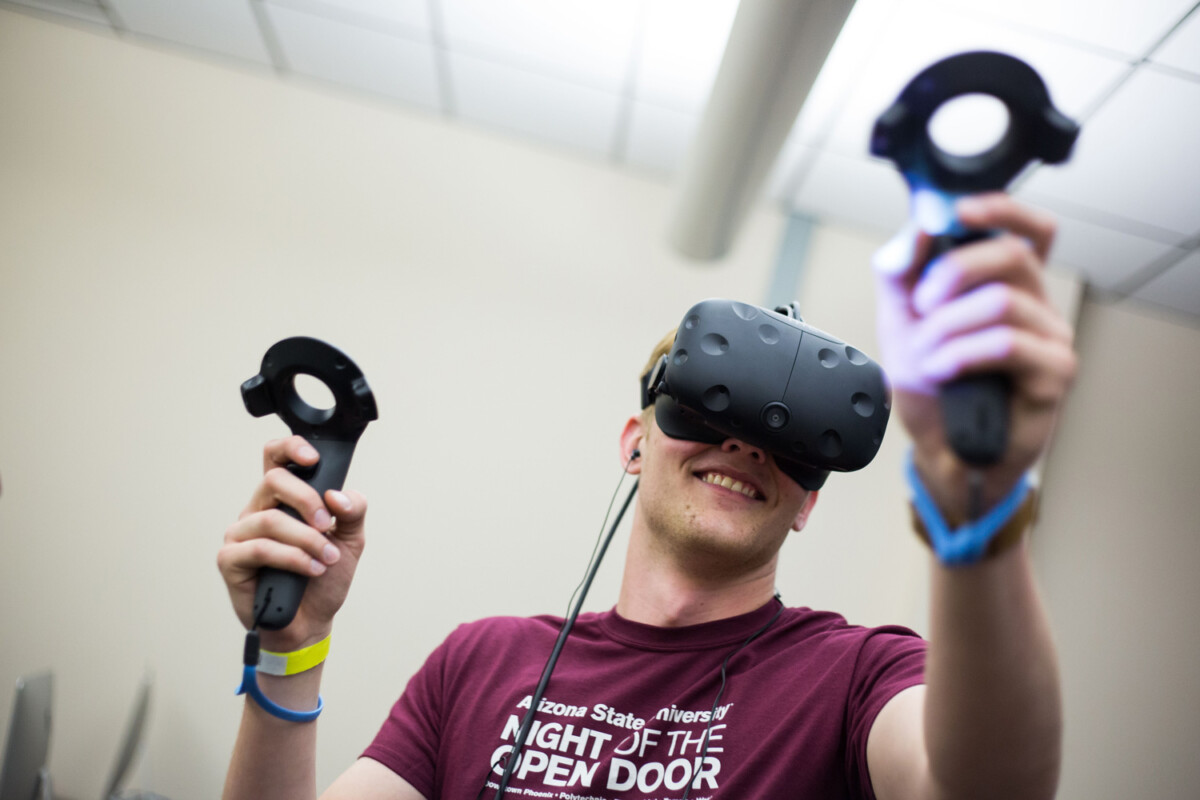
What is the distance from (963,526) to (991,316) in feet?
0.37

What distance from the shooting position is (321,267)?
9.96 ft

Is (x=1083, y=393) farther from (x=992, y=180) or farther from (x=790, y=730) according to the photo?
(x=992, y=180)

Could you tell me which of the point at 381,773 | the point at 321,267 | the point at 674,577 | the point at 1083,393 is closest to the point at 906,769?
the point at 674,577

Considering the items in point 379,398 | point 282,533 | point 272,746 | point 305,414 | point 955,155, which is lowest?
point 272,746

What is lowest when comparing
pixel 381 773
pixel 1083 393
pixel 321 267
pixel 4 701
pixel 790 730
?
pixel 4 701

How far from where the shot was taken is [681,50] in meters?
2.53

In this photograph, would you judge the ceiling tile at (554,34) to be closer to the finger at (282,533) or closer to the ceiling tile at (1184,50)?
the ceiling tile at (1184,50)

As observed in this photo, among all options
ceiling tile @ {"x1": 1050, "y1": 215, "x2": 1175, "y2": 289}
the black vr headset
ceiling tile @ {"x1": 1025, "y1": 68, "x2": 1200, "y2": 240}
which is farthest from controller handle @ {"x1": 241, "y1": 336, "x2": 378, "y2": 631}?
ceiling tile @ {"x1": 1050, "y1": 215, "x2": 1175, "y2": 289}

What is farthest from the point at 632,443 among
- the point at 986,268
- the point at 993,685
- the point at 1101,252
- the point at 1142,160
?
the point at 1101,252

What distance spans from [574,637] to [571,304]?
2.05 meters

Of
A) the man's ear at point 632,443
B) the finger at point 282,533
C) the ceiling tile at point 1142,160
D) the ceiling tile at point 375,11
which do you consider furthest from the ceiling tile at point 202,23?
the ceiling tile at point 1142,160

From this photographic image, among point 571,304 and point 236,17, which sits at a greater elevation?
point 236,17

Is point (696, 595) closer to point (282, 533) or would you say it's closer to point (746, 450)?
point (746, 450)

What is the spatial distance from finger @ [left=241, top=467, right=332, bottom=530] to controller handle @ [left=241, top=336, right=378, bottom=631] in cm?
1
